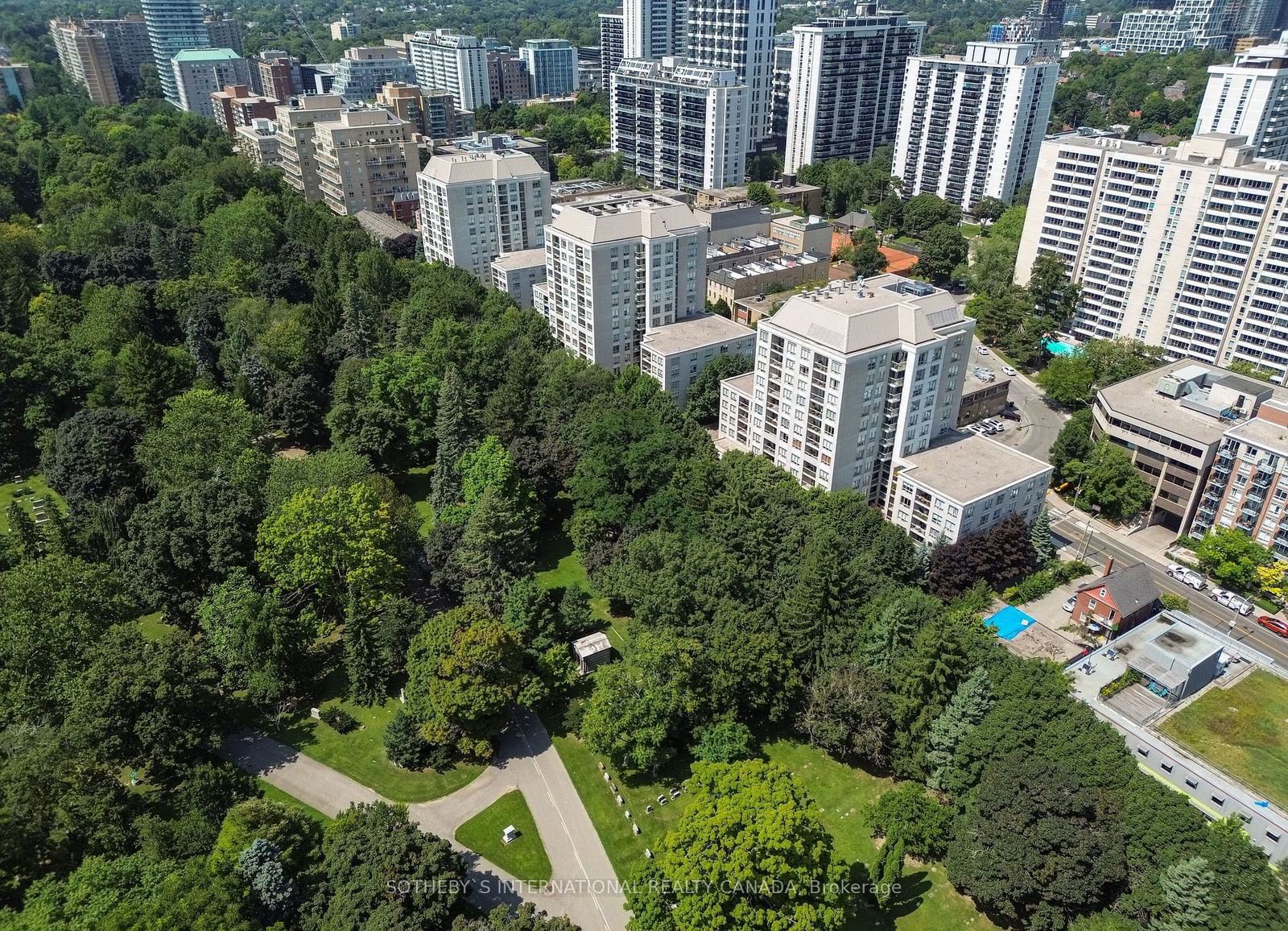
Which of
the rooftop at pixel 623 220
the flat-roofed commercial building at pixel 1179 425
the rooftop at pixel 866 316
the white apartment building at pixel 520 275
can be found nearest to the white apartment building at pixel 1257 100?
the flat-roofed commercial building at pixel 1179 425

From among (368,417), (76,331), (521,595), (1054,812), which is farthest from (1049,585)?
(76,331)

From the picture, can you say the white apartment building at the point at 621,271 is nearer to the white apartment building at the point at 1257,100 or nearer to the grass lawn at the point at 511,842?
the grass lawn at the point at 511,842

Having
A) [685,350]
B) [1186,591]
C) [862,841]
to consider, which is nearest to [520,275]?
[685,350]

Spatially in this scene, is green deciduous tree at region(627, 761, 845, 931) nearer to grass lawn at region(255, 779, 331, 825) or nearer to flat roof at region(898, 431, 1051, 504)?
grass lawn at region(255, 779, 331, 825)

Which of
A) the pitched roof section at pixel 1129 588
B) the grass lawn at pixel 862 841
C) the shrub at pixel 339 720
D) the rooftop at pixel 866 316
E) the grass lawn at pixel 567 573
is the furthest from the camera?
the rooftop at pixel 866 316

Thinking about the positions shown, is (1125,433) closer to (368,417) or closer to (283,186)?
(368,417)

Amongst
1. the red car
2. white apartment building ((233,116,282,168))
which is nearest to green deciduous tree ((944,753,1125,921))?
the red car
